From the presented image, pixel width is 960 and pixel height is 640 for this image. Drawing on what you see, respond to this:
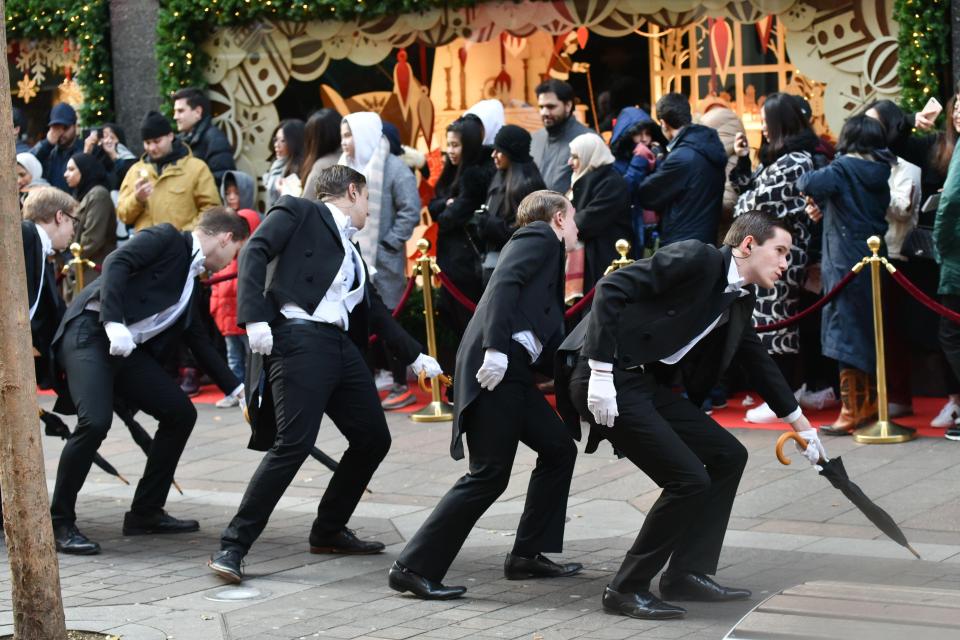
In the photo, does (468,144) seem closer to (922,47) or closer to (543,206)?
(922,47)

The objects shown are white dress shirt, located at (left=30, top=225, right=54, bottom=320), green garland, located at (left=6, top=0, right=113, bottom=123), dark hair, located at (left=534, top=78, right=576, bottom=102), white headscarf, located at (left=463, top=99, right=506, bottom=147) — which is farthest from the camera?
green garland, located at (left=6, top=0, right=113, bottom=123)

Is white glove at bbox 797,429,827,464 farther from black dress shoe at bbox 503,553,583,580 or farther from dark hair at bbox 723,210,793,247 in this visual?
black dress shoe at bbox 503,553,583,580

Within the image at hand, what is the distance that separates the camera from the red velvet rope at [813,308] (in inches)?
364

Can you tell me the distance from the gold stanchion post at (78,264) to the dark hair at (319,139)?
1976mm

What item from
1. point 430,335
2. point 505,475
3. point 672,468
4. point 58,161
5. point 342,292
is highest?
point 58,161

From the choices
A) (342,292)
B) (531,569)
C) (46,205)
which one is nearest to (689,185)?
(342,292)

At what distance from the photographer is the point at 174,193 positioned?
12.0 meters

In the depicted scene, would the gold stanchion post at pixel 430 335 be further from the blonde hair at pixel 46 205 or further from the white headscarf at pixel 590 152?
the blonde hair at pixel 46 205

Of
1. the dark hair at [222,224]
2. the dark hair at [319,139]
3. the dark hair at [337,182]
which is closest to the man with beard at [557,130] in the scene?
the dark hair at [319,139]

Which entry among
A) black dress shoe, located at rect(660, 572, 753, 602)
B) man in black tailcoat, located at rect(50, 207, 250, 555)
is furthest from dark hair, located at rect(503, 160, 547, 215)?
black dress shoe, located at rect(660, 572, 753, 602)

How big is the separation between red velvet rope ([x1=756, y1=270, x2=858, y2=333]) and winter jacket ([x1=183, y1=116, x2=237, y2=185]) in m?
5.04

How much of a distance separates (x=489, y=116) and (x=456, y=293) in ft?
4.89

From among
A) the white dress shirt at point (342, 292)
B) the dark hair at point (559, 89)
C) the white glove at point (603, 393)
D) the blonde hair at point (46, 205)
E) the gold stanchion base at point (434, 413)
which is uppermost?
the dark hair at point (559, 89)

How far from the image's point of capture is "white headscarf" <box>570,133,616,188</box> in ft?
33.3
